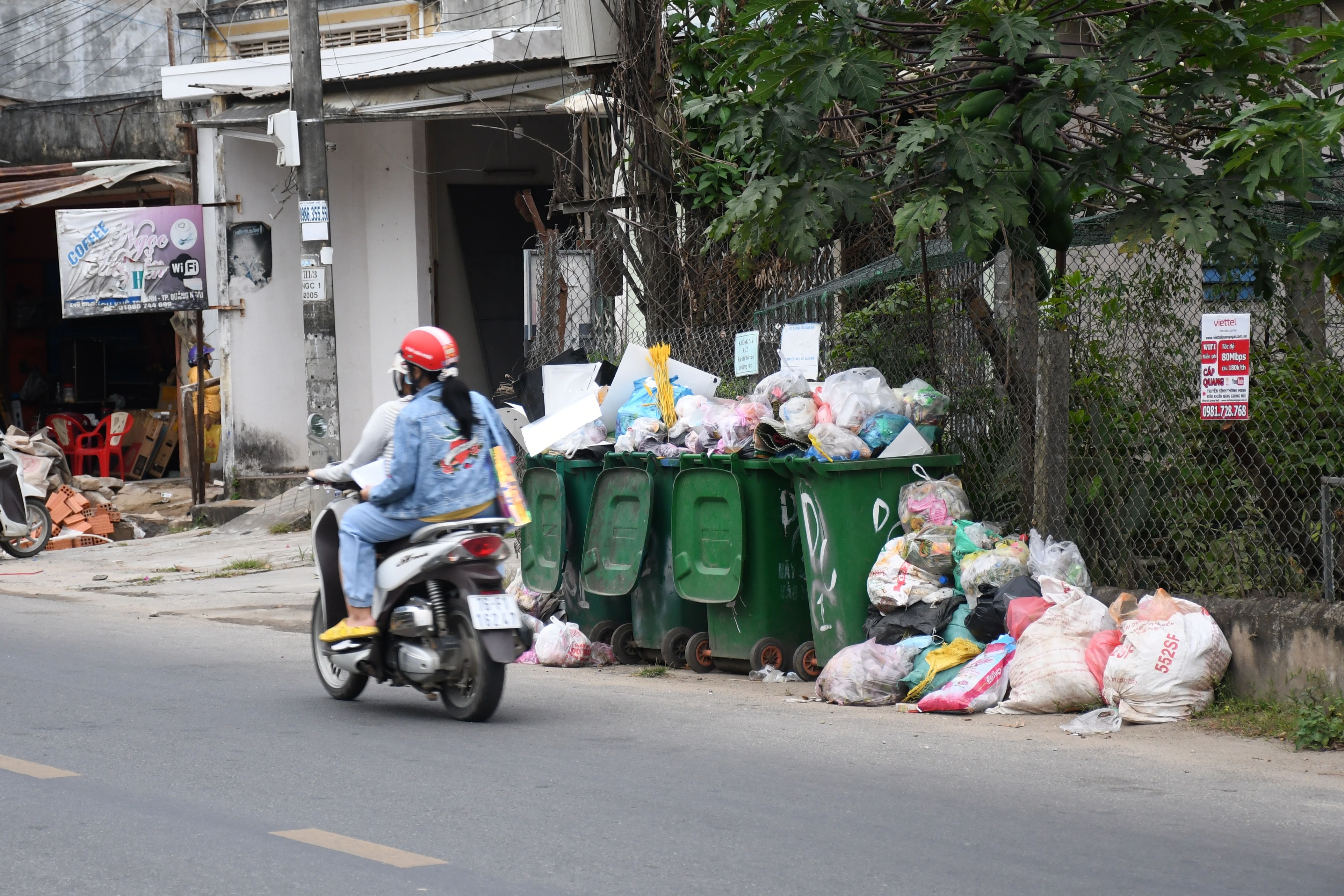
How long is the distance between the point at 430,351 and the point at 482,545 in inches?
35.2

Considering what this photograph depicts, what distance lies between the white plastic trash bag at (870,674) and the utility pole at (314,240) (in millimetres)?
7829

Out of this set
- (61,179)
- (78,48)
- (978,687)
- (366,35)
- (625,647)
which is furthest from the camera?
(78,48)

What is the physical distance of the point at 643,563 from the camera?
26.8ft

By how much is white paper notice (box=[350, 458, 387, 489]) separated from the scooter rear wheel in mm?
646

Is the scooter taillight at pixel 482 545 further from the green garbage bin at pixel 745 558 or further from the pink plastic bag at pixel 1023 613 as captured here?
the pink plastic bag at pixel 1023 613

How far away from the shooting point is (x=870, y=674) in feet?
23.1

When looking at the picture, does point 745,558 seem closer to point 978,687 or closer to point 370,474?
point 978,687

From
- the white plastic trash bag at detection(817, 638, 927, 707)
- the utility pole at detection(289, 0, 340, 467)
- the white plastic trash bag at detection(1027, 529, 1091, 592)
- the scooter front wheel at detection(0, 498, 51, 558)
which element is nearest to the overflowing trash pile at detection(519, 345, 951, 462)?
the white plastic trash bag at detection(1027, 529, 1091, 592)

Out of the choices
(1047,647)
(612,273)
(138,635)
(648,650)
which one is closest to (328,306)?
(612,273)

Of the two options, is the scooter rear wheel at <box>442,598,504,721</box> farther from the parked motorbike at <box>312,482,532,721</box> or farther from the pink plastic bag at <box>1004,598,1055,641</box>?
the pink plastic bag at <box>1004,598,1055,641</box>

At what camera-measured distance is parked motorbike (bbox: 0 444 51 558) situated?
46.0 ft

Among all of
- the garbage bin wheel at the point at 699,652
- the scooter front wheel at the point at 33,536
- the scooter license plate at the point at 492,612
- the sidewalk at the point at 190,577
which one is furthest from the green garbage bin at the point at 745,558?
the scooter front wheel at the point at 33,536

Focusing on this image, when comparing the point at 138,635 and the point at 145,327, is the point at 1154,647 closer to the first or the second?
the point at 138,635

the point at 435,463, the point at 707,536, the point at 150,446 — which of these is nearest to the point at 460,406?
the point at 435,463
